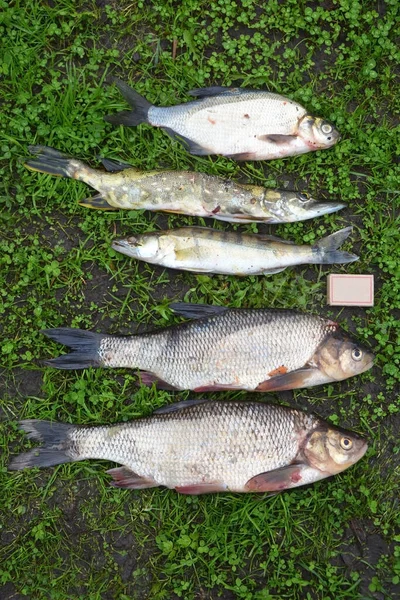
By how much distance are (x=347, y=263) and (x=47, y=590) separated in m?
3.32

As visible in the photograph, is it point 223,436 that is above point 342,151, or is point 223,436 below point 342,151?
below

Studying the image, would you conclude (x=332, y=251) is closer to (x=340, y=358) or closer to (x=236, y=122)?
(x=340, y=358)

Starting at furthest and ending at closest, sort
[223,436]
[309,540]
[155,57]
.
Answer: [155,57], [309,540], [223,436]

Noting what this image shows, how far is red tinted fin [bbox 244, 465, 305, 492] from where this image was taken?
414cm

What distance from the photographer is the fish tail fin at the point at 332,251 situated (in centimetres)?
452

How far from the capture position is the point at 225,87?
466 centimetres

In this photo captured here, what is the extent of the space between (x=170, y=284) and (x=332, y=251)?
1261 mm

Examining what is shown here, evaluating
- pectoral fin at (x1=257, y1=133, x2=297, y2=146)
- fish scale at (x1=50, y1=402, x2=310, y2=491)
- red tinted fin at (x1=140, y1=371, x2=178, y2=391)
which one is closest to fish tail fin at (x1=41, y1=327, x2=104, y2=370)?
red tinted fin at (x1=140, y1=371, x2=178, y2=391)

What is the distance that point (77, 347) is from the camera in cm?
443

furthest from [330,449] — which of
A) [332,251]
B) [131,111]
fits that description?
[131,111]

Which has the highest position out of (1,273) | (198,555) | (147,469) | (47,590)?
(1,273)

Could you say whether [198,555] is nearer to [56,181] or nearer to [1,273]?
[1,273]

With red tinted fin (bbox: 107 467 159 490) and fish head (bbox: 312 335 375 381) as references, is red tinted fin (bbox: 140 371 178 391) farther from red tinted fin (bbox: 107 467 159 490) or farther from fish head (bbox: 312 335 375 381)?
fish head (bbox: 312 335 375 381)

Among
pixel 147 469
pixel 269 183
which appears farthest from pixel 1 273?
pixel 269 183
